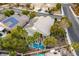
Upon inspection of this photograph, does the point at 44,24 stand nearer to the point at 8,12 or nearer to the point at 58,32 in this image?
the point at 58,32

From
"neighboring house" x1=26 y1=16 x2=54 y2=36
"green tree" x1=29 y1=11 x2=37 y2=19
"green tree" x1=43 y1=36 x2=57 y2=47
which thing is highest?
"green tree" x1=29 y1=11 x2=37 y2=19

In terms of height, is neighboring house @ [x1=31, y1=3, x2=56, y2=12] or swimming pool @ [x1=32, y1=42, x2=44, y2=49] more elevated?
neighboring house @ [x1=31, y1=3, x2=56, y2=12]

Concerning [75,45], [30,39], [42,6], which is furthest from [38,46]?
[42,6]

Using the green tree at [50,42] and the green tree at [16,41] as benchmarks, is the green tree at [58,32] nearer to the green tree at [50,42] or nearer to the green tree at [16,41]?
the green tree at [50,42]

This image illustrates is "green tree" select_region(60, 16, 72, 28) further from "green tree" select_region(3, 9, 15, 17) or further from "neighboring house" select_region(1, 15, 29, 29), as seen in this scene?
"green tree" select_region(3, 9, 15, 17)

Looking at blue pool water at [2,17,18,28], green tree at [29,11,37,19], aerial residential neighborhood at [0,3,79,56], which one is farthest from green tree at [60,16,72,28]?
blue pool water at [2,17,18,28]

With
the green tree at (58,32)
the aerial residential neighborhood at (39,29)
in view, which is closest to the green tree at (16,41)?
the aerial residential neighborhood at (39,29)

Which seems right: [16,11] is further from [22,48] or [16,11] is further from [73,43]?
[73,43]
